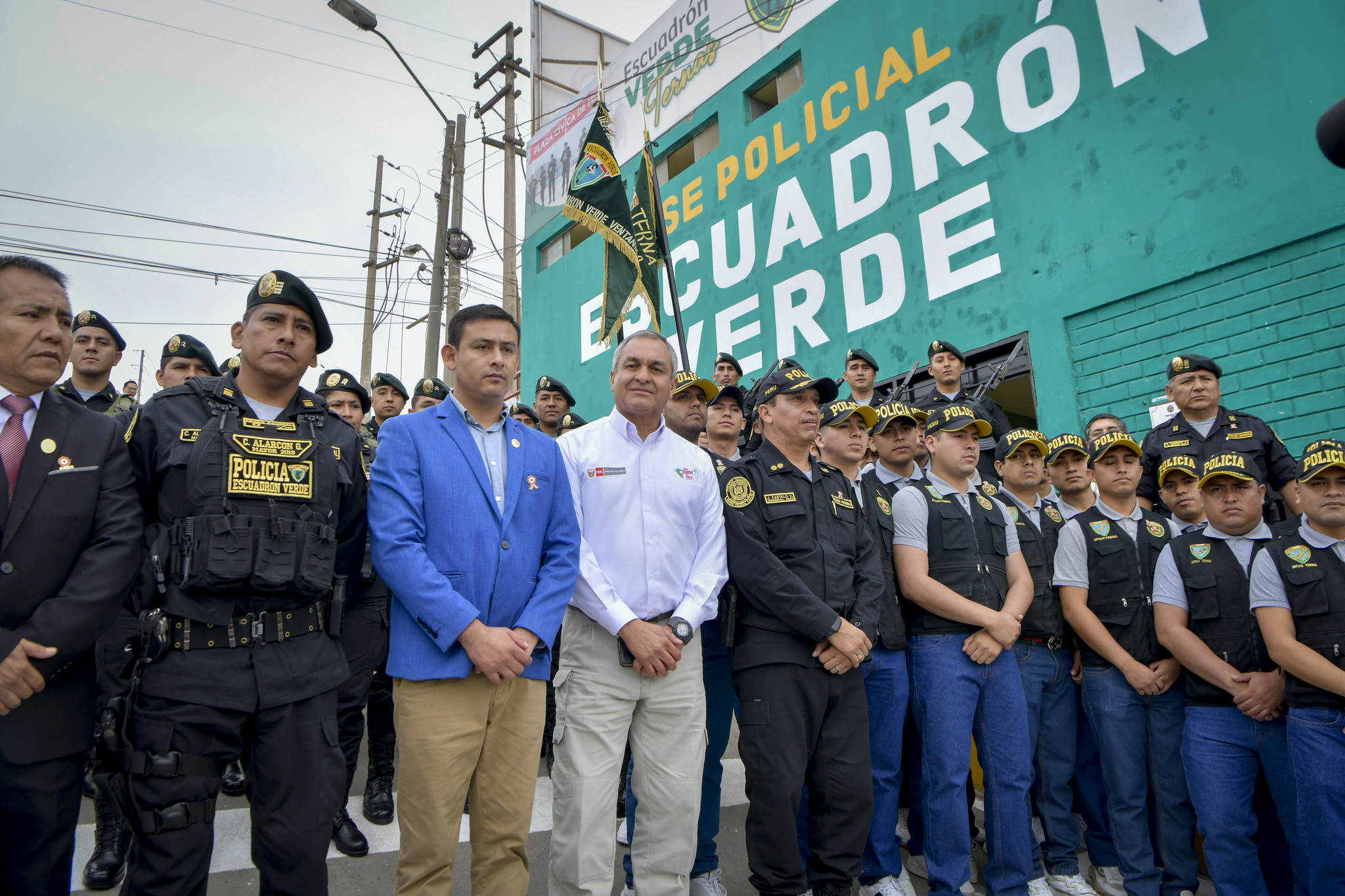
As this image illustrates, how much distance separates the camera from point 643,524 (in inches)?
120

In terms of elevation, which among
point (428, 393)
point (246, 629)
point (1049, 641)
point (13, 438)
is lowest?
point (1049, 641)

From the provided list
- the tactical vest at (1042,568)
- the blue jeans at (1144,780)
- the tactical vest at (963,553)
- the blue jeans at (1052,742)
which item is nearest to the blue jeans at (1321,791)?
the blue jeans at (1144,780)

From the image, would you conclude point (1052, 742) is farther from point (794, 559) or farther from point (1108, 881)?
point (794, 559)

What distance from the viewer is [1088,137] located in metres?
7.64

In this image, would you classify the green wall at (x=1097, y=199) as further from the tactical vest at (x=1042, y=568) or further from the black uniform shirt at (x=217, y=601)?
the black uniform shirt at (x=217, y=601)

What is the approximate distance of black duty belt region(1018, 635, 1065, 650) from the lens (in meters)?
3.82

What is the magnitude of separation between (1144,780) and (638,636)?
2625 mm

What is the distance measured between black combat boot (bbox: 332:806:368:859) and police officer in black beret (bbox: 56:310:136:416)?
2646mm

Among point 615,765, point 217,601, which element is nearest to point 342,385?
point 217,601

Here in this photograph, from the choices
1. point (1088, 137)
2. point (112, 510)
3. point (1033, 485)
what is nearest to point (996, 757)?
point (1033, 485)

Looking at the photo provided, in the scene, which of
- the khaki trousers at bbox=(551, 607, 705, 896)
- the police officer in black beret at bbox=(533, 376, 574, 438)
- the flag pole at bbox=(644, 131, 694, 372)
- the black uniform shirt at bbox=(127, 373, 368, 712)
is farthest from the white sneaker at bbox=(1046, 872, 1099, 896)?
the flag pole at bbox=(644, 131, 694, 372)

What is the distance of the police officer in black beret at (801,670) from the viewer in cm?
291

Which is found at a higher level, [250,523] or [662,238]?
[662,238]

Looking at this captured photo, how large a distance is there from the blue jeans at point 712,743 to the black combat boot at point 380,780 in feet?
3.98
